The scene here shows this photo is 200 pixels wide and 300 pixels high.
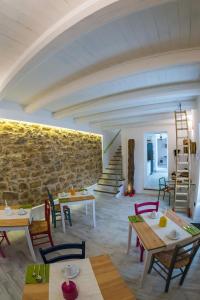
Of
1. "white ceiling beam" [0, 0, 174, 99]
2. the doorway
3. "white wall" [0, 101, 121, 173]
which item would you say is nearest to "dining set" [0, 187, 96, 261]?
A: "white wall" [0, 101, 121, 173]

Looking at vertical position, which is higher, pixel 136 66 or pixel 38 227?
pixel 136 66

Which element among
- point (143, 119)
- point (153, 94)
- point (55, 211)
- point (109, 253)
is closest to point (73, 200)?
A: point (55, 211)

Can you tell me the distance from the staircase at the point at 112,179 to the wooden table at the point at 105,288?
538cm

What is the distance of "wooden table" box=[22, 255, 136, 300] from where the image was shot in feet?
4.92

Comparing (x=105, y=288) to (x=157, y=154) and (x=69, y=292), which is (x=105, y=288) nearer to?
(x=69, y=292)

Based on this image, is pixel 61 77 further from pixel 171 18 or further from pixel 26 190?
pixel 26 190

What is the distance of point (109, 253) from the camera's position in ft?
11.1

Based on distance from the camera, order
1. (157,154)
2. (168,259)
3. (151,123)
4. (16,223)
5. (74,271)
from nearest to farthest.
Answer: (74,271) < (168,259) < (16,223) < (151,123) < (157,154)

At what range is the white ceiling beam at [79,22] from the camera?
128 cm

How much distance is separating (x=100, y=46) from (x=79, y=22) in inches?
27.9

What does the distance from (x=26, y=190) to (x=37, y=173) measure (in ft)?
1.77

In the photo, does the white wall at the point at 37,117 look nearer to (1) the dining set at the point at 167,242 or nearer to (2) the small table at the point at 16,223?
(2) the small table at the point at 16,223

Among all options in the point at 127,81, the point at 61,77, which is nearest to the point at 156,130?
the point at 127,81

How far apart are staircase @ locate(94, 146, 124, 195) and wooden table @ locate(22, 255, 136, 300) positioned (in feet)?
17.7
